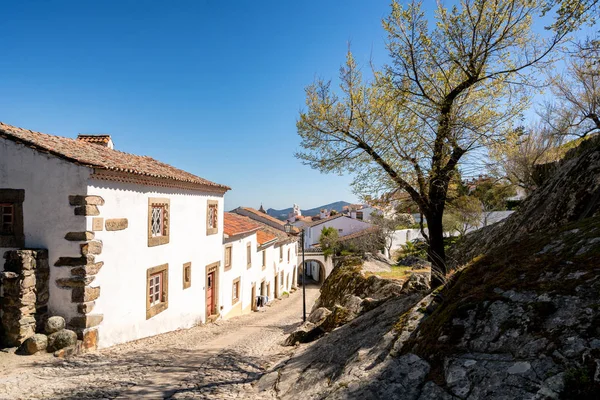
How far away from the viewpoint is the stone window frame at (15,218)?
9.20 m

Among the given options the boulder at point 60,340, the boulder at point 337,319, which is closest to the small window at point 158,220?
the boulder at point 60,340

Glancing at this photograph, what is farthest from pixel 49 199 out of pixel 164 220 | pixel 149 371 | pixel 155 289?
pixel 149 371

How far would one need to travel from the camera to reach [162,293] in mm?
12172

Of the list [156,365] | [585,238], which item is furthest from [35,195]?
[585,238]

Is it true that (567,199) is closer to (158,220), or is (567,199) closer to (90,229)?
(90,229)

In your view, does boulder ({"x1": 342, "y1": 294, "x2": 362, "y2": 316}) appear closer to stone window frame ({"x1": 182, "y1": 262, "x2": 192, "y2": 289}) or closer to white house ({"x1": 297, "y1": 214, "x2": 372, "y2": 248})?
stone window frame ({"x1": 182, "y1": 262, "x2": 192, "y2": 289})

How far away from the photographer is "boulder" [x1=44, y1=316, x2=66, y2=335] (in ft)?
28.4

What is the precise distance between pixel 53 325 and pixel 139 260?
2.70 metres

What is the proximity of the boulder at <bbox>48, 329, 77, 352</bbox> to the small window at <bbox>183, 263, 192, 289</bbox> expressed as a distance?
510 centimetres

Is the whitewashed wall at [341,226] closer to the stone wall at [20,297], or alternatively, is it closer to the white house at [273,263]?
the white house at [273,263]

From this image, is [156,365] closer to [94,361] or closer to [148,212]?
[94,361]

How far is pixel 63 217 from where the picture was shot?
9.03m

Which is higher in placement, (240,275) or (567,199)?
(567,199)

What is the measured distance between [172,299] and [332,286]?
6.99 meters
